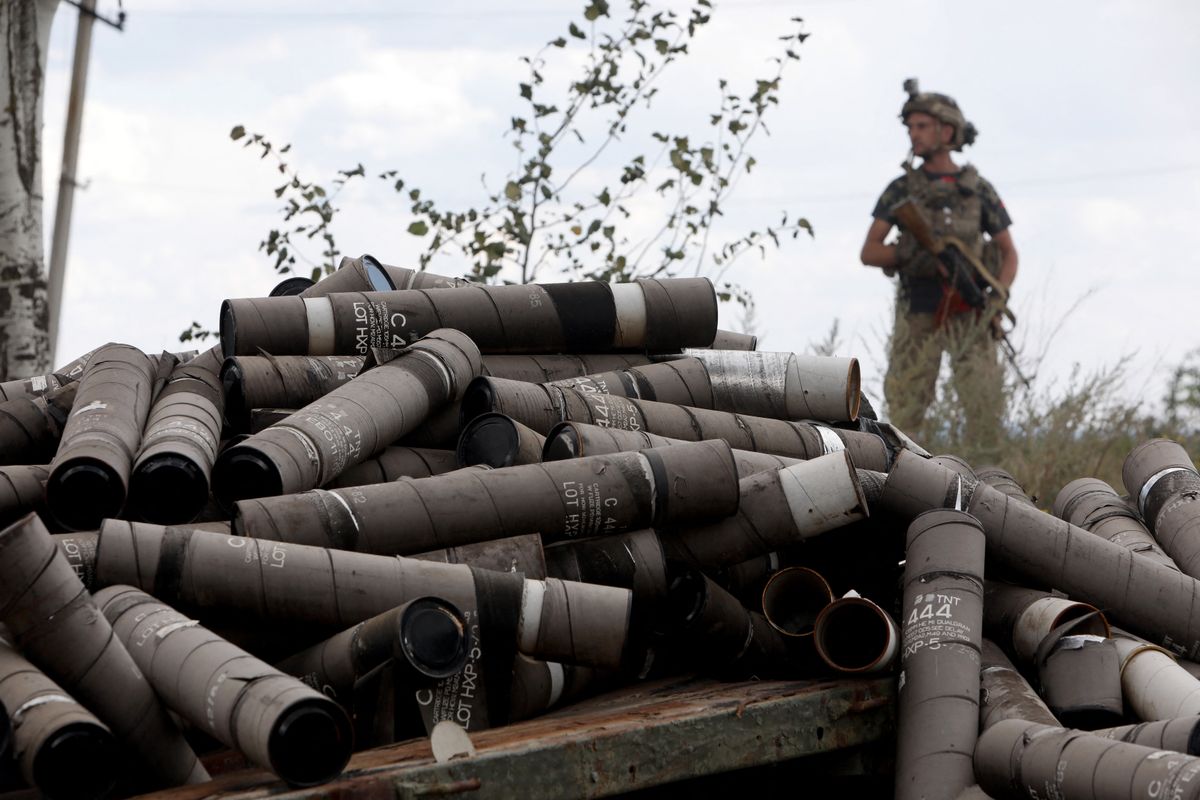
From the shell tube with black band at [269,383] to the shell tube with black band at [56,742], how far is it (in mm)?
1538

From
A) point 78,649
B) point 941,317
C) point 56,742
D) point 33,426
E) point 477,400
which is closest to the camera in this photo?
point 56,742

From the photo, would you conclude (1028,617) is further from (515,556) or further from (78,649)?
(78,649)

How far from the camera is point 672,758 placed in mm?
3189

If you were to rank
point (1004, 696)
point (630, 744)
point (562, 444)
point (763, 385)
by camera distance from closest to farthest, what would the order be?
point (630, 744)
point (1004, 696)
point (562, 444)
point (763, 385)

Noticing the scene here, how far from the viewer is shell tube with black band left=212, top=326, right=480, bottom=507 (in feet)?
11.9

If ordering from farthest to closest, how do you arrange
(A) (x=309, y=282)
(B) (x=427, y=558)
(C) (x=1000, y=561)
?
1. (A) (x=309, y=282)
2. (C) (x=1000, y=561)
3. (B) (x=427, y=558)

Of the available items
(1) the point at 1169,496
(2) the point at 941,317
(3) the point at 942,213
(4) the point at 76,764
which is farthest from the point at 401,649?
(2) the point at 941,317

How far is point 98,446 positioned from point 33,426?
0.66 metres

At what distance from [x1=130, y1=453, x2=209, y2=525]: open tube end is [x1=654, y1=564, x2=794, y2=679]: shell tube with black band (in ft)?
3.86

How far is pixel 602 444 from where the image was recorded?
3988 mm

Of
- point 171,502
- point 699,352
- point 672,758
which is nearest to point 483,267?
point 699,352

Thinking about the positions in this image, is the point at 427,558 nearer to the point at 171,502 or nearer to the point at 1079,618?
the point at 171,502

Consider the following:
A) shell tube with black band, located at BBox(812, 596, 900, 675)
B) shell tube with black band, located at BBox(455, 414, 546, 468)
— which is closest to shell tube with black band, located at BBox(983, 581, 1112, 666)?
shell tube with black band, located at BBox(812, 596, 900, 675)

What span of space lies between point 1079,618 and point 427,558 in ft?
5.46
